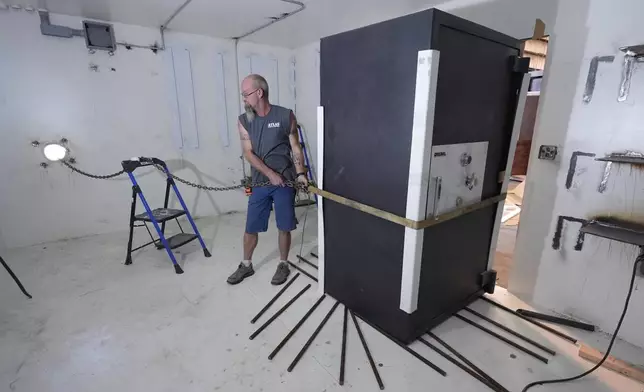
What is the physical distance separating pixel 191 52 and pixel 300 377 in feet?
11.6

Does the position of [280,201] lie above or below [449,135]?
below

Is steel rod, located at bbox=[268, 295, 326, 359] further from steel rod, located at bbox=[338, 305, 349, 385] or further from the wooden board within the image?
the wooden board

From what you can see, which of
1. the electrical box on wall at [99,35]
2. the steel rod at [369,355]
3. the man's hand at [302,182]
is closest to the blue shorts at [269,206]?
the man's hand at [302,182]

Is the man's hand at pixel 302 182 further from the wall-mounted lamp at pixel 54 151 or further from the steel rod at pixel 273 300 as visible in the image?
the wall-mounted lamp at pixel 54 151

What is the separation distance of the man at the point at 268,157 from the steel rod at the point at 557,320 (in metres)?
1.71

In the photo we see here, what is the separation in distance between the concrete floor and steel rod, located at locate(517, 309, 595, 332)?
0.06 m

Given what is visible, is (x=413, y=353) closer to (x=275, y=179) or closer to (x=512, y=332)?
(x=512, y=332)

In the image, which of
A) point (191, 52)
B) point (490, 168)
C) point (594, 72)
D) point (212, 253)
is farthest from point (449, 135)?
point (191, 52)

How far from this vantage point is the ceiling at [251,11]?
2.42m

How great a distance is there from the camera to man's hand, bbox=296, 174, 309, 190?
2258mm

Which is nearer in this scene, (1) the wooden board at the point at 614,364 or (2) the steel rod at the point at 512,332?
(1) the wooden board at the point at 614,364

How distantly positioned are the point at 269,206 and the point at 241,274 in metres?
0.61

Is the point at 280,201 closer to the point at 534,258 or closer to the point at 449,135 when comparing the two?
the point at 449,135

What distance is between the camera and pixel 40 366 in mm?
1636
